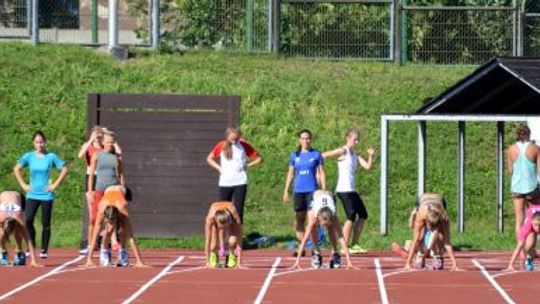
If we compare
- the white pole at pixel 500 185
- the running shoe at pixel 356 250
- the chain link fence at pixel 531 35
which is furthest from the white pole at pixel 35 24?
the running shoe at pixel 356 250

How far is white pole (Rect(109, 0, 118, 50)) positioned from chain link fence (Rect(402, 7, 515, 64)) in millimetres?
6179

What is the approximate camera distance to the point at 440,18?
119 ft

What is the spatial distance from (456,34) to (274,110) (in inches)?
235

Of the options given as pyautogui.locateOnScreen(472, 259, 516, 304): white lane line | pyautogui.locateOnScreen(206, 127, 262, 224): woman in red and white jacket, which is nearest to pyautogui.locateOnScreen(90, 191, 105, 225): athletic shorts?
pyautogui.locateOnScreen(206, 127, 262, 224): woman in red and white jacket

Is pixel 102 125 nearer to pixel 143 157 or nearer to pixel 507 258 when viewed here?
pixel 143 157

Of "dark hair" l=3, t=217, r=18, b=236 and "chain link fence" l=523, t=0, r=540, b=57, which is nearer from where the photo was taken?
"dark hair" l=3, t=217, r=18, b=236

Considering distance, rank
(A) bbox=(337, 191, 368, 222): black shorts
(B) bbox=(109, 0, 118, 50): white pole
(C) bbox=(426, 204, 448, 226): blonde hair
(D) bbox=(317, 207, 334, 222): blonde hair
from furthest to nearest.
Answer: (B) bbox=(109, 0, 118, 50): white pole → (A) bbox=(337, 191, 368, 222): black shorts → (D) bbox=(317, 207, 334, 222): blonde hair → (C) bbox=(426, 204, 448, 226): blonde hair

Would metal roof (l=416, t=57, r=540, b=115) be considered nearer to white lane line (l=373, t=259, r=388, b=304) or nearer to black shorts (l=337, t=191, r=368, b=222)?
black shorts (l=337, t=191, r=368, b=222)

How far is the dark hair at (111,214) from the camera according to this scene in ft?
69.3

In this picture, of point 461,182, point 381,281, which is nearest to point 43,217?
point 381,281

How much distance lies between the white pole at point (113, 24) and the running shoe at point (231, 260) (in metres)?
13.4

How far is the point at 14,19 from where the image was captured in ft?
→ 116

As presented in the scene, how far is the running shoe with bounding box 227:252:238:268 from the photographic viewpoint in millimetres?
21391

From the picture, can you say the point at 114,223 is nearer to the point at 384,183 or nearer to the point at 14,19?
the point at 384,183
